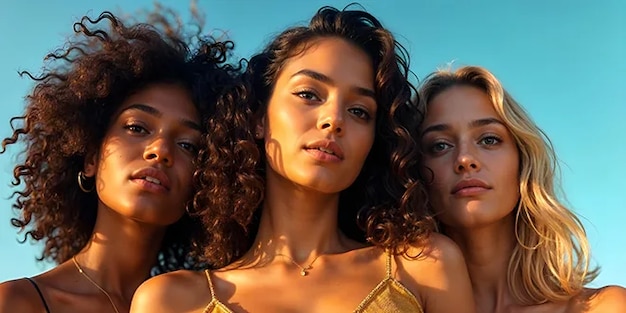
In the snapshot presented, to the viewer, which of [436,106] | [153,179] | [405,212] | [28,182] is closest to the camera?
[405,212]

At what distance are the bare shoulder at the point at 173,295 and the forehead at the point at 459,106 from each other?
1892 mm

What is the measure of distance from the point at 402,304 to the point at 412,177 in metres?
0.94

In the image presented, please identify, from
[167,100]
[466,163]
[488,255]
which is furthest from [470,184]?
[167,100]

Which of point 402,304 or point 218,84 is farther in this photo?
point 218,84

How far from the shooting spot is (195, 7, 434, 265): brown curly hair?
4648 mm

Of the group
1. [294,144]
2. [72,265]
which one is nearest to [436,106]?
[294,144]

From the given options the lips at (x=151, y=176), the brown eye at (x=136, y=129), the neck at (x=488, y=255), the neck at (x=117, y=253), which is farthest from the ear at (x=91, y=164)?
the neck at (x=488, y=255)

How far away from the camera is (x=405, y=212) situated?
4.52m

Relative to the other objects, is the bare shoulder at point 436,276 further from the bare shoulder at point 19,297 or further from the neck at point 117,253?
the bare shoulder at point 19,297

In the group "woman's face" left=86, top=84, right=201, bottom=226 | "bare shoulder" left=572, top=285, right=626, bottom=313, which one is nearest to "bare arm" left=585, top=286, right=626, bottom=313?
"bare shoulder" left=572, top=285, right=626, bottom=313

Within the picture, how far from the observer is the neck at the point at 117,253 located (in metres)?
5.17

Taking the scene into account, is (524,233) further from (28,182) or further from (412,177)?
(28,182)

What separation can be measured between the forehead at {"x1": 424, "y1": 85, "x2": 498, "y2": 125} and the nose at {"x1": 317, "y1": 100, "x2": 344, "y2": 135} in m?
0.98

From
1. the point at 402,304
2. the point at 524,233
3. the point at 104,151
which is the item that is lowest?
the point at 402,304
